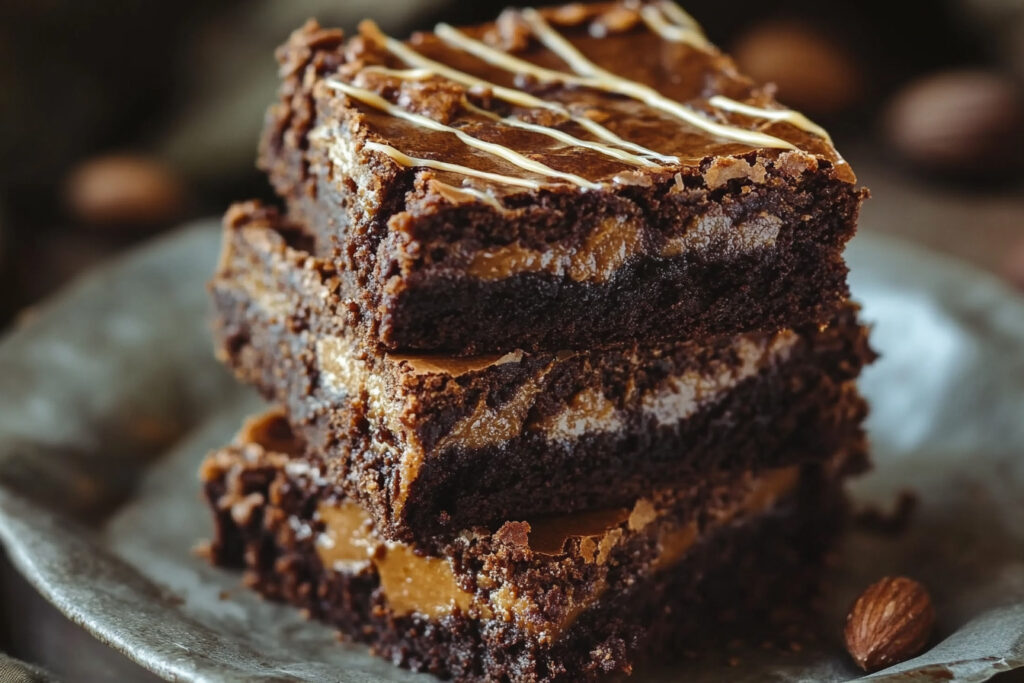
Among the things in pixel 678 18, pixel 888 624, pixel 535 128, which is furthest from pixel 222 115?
pixel 888 624

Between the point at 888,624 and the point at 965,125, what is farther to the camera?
the point at 965,125

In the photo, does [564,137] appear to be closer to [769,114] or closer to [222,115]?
[769,114]

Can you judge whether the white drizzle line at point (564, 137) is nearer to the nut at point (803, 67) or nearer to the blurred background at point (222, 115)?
the blurred background at point (222, 115)

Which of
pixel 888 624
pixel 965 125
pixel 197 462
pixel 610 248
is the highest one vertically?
pixel 965 125

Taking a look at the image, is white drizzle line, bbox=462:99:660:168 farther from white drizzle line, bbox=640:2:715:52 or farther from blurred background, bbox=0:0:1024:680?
blurred background, bbox=0:0:1024:680

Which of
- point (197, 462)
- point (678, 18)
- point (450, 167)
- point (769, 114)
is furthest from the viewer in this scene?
point (197, 462)

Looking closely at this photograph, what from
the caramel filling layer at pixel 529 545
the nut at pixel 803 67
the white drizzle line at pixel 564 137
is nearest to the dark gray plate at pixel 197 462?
the caramel filling layer at pixel 529 545

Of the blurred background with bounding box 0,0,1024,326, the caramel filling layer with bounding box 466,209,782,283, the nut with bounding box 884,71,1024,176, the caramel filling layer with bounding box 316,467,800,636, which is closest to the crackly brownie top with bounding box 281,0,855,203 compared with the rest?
the caramel filling layer with bounding box 466,209,782,283

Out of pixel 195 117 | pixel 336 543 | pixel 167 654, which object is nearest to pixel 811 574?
pixel 336 543
